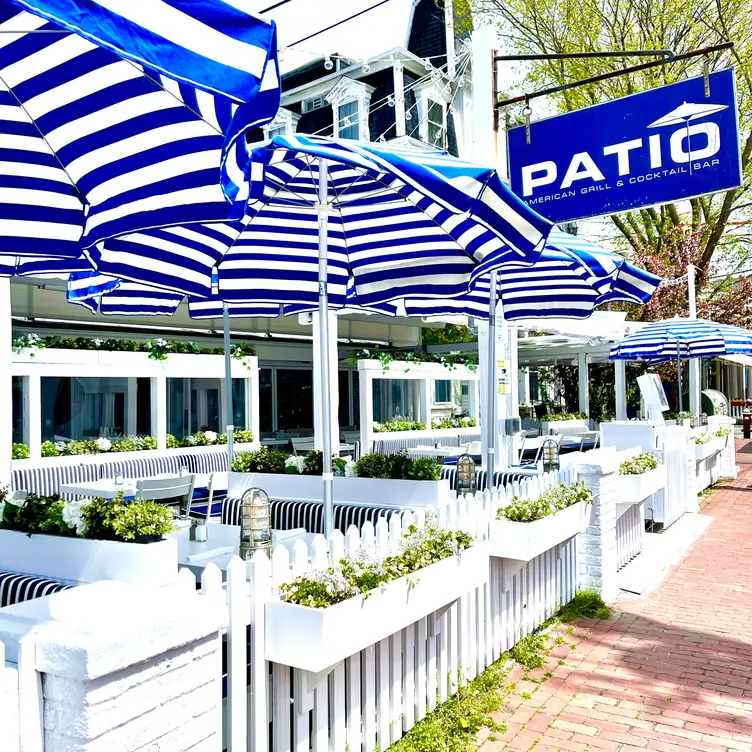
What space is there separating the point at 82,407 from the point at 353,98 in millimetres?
11382

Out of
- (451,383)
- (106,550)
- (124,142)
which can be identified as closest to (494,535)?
(106,550)

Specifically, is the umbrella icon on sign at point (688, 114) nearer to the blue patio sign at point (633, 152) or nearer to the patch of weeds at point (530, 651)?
the blue patio sign at point (633, 152)

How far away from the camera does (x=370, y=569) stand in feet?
11.6

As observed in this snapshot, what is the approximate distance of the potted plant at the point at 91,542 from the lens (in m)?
3.47

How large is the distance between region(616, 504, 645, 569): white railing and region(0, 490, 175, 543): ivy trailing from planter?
551cm

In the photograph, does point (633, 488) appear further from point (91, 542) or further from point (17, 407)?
point (17, 407)

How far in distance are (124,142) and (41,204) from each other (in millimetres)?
1036

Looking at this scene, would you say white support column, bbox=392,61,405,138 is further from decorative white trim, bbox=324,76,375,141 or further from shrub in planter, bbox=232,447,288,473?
shrub in planter, bbox=232,447,288,473

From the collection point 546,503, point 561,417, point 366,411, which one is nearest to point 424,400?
point 366,411

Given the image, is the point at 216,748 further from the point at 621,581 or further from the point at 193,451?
the point at 193,451

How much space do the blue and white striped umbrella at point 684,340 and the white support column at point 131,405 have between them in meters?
8.69

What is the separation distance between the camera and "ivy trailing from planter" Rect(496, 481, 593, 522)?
517 cm

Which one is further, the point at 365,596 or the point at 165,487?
the point at 165,487

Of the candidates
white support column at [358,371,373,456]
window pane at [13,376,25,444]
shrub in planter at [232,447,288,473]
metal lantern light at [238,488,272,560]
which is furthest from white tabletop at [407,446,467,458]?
metal lantern light at [238,488,272,560]
